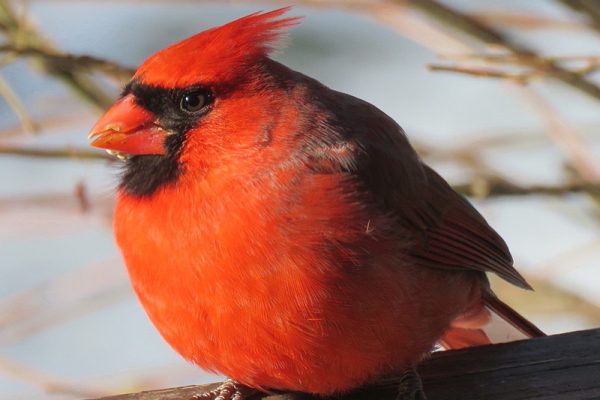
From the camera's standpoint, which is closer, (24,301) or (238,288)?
(238,288)

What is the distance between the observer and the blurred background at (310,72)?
347cm

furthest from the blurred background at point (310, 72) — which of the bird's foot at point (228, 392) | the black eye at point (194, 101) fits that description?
the bird's foot at point (228, 392)

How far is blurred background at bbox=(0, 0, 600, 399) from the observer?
3.47 metres

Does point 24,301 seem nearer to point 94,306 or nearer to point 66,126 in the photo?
point 94,306

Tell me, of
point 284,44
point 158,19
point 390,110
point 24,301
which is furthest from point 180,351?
point 158,19

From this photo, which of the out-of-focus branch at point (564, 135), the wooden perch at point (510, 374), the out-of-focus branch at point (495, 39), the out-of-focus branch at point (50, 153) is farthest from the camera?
the out-of-focus branch at point (564, 135)

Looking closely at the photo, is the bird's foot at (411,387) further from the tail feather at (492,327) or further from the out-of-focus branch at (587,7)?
the out-of-focus branch at (587,7)

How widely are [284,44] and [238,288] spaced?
0.65 meters

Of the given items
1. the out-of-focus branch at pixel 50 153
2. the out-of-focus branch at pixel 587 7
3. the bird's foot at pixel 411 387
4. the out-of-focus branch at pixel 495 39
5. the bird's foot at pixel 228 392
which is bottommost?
the bird's foot at pixel 228 392

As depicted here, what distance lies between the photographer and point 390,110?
6.27 m

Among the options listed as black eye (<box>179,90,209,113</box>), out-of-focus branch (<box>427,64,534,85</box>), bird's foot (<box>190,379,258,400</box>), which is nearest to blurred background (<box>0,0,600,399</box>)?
out-of-focus branch (<box>427,64,534,85</box>)

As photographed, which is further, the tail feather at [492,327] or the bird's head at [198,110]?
the tail feather at [492,327]

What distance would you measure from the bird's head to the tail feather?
35.8 inches

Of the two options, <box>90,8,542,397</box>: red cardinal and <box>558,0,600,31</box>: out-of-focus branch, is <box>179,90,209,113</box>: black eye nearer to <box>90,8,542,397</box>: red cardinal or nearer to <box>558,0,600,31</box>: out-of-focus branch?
<box>90,8,542,397</box>: red cardinal
